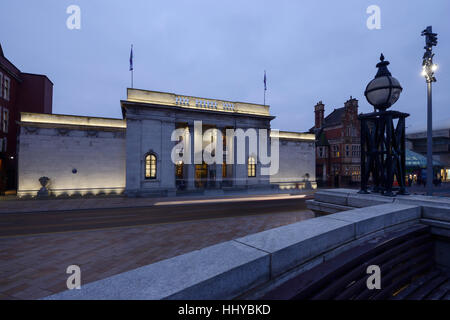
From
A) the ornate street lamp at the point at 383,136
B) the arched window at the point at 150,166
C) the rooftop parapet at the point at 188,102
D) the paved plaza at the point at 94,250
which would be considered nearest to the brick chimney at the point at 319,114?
the rooftop parapet at the point at 188,102

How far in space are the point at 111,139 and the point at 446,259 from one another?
26375 mm

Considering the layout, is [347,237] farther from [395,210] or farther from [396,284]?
[395,210]

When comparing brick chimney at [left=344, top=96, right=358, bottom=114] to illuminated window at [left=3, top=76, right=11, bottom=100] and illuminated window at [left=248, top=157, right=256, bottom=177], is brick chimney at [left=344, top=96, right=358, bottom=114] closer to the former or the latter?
illuminated window at [left=248, top=157, right=256, bottom=177]

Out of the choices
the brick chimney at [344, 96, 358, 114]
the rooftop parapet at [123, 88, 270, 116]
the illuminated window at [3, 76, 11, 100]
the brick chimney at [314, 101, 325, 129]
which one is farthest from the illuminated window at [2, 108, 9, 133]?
the brick chimney at [344, 96, 358, 114]

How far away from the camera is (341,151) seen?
3669cm

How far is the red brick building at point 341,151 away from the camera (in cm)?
3622

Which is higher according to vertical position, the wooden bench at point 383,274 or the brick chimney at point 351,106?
the brick chimney at point 351,106

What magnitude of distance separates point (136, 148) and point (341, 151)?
3354 centimetres

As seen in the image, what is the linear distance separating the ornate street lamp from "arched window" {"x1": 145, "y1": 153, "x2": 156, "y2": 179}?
21039 millimetres

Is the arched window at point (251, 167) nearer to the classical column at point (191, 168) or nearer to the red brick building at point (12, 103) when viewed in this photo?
the classical column at point (191, 168)

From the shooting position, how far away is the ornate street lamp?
21.3 feet

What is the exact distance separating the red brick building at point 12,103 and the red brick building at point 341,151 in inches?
1766
